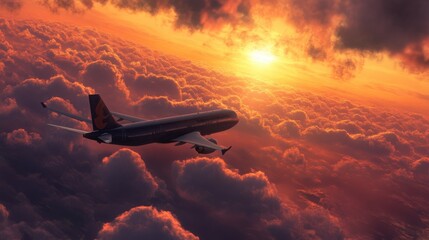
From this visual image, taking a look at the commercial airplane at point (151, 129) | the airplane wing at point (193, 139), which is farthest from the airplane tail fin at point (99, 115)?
the airplane wing at point (193, 139)

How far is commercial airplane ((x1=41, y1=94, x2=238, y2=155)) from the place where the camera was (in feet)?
185

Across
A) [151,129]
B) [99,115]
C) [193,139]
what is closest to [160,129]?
[151,129]

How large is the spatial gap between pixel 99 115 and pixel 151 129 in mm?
11411

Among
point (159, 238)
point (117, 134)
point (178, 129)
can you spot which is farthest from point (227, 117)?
point (159, 238)

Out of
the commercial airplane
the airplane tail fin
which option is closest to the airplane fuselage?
the commercial airplane

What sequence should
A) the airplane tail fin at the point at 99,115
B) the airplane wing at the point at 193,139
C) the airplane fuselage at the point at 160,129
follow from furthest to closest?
the airplane wing at the point at 193,139
the airplane fuselage at the point at 160,129
the airplane tail fin at the point at 99,115

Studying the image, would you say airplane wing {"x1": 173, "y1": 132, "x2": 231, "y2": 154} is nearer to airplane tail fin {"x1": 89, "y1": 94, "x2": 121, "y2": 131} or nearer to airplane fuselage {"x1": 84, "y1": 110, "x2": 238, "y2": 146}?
airplane fuselage {"x1": 84, "y1": 110, "x2": 238, "y2": 146}

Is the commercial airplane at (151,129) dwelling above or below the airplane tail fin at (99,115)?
below

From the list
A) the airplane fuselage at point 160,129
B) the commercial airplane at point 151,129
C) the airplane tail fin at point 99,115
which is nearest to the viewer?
the airplane tail fin at point 99,115

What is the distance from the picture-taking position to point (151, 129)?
6341 cm

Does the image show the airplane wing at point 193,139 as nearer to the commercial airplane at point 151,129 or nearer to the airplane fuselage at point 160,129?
the commercial airplane at point 151,129

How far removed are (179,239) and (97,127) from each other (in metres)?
122

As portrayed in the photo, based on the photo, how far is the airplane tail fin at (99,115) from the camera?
54.5m

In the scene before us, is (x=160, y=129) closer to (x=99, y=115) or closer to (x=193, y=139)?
(x=193, y=139)
